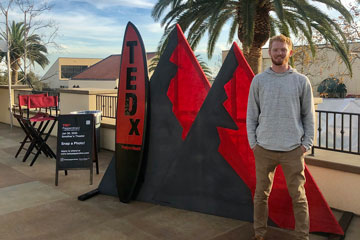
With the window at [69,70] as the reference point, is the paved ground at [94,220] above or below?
below

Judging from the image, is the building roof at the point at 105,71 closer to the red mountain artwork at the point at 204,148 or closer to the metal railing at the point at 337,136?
the metal railing at the point at 337,136

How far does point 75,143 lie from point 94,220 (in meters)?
1.94

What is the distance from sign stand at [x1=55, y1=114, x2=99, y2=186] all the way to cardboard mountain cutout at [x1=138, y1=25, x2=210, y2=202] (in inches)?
54.8

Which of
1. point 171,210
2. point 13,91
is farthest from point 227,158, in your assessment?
point 13,91

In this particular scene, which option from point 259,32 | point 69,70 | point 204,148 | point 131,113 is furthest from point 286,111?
point 69,70

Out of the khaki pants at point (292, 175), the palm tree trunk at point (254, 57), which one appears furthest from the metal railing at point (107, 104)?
the khaki pants at point (292, 175)

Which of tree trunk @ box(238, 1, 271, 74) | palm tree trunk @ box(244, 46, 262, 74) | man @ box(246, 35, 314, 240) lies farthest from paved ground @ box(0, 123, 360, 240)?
palm tree trunk @ box(244, 46, 262, 74)

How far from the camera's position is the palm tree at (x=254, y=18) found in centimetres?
865

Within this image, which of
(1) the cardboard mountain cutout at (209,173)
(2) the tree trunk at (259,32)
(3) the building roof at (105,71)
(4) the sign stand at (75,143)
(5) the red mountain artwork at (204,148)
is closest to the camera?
(5) the red mountain artwork at (204,148)

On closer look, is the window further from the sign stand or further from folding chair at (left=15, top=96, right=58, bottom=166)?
the sign stand

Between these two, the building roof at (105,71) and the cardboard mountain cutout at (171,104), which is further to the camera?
the building roof at (105,71)

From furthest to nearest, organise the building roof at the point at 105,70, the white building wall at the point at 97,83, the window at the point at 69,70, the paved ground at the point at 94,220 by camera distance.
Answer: the window at the point at 69,70 → the building roof at the point at 105,70 → the white building wall at the point at 97,83 → the paved ground at the point at 94,220

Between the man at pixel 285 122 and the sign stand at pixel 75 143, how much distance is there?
3315 millimetres

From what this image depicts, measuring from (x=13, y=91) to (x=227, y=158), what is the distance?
452 inches
